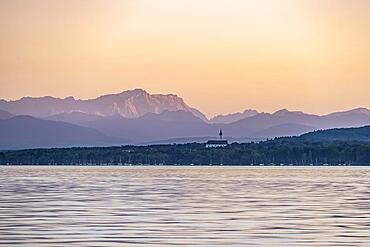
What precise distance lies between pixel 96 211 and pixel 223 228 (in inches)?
560

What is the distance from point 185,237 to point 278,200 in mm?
30405

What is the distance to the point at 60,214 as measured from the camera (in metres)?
62.4

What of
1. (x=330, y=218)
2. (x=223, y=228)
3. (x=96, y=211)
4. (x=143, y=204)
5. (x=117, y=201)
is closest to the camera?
(x=223, y=228)

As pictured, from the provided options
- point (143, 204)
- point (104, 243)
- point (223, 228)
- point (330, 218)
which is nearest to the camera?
point (104, 243)

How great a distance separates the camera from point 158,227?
53719mm

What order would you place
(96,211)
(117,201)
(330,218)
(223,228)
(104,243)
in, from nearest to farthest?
(104,243), (223,228), (330,218), (96,211), (117,201)

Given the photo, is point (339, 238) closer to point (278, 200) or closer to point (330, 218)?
point (330, 218)

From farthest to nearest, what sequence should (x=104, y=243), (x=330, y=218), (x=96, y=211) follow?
Answer: (x=96, y=211) < (x=330, y=218) < (x=104, y=243)

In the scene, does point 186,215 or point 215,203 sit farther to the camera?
point 215,203

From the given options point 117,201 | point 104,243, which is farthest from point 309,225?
point 117,201

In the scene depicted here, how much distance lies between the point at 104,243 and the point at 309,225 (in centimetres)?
1235

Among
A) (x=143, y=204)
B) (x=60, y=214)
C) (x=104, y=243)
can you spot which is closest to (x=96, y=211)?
(x=60, y=214)

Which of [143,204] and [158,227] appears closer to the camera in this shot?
[158,227]

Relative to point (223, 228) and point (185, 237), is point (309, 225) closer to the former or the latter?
point (223, 228)
